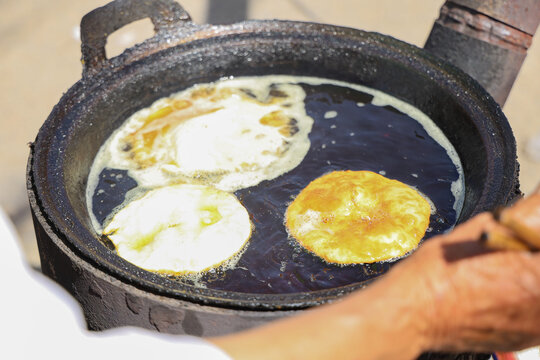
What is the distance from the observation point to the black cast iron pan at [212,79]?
2213 mm

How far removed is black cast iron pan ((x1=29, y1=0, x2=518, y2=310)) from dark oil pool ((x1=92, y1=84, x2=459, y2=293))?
98 mm

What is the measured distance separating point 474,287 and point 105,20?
266cm

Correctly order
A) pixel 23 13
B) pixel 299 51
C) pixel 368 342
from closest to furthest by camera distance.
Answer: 1. pixel 368 342
2. pixel 299 51
3. pixel 23 13

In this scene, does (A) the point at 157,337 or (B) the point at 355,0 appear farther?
(B) the point at 355,0

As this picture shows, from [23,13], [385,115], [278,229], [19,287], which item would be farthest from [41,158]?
[23,13]

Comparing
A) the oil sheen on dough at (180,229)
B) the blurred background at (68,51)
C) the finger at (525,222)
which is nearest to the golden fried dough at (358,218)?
the oil sheen on dough at (180,229)

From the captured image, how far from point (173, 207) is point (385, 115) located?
152 centimetres

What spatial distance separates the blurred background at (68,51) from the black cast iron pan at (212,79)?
2371 millimetres

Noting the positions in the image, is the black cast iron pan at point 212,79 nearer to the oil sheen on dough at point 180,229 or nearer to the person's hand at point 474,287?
the oil sheen on dough at point 180,229

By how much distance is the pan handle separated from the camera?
304 centimetres

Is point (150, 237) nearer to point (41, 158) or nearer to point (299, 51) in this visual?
point (41, 158)

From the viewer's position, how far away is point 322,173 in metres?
2.95

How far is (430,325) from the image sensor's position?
115cm

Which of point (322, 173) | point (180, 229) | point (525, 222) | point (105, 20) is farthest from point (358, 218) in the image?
point (105, 20)
